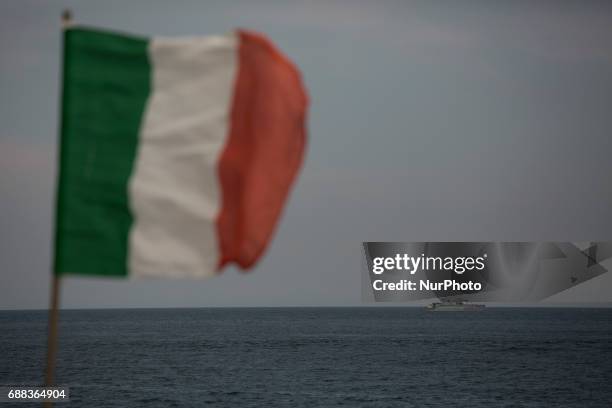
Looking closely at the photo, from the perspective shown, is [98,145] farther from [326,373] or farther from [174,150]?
[326,373]

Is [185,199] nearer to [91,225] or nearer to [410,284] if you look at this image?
[91,225]

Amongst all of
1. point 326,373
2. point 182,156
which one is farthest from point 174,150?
point 326,373

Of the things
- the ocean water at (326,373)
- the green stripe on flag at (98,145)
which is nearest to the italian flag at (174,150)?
the green stripe on flag at (98,145)

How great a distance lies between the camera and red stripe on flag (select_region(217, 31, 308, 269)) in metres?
9.09

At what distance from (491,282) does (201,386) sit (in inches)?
1481

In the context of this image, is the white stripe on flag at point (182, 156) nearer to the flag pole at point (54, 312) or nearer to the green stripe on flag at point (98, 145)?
the green stripe on flag at point (98, 145)

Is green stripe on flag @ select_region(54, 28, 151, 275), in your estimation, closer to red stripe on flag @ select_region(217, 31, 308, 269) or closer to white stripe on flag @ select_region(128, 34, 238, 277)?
white stripe on flag @ select_region(128, 34, 238, 277)

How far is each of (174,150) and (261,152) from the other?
0.87m

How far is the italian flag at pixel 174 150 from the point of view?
349 inches

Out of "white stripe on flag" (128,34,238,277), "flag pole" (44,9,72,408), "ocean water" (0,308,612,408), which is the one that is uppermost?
"white stripe on flag" (128,34,238,277)

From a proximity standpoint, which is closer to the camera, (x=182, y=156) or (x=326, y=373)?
(x=182, y=156)

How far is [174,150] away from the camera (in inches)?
356

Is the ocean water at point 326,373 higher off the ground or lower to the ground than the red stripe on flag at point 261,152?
lower

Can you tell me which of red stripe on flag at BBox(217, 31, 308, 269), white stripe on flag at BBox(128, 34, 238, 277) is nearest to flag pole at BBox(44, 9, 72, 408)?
white stripe on flag at BBox(128, 34, 238, 277)
